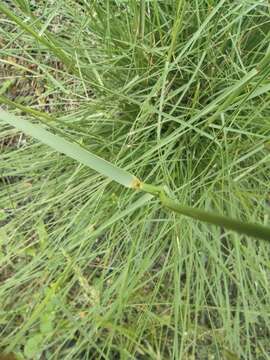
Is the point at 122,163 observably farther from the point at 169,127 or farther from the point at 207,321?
the point at 207,321

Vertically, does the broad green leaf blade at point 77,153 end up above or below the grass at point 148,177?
below

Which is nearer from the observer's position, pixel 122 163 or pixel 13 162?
pixel 122 163

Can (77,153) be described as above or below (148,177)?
below

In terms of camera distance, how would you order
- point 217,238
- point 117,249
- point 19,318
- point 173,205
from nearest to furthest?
point 173,205 < point 217,238 < point 117,249 < point 19,318

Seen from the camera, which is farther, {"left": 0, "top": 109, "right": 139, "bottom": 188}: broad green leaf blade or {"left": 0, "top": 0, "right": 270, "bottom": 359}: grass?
{"left": 0, "top": 0, "right": 270, "bottom": 359}: grass

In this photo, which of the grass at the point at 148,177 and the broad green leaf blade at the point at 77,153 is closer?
the broad green leaf blade at the point at 77,153

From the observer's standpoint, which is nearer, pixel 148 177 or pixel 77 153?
pixel 77 153

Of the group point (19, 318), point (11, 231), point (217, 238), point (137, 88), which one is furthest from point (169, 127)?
point (19, 318)

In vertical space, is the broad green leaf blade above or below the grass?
below
